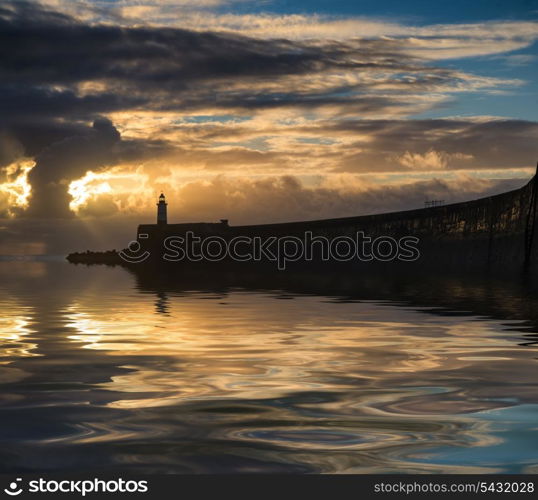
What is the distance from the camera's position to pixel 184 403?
7.07 meters

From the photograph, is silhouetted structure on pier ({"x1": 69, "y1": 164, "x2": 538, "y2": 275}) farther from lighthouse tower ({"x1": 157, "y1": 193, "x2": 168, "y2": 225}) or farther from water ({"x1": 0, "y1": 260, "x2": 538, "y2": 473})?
lighthouse tower ({"x1": 157, "y1": 193, "x2": 168, "y2": 225})

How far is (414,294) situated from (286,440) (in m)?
17.3

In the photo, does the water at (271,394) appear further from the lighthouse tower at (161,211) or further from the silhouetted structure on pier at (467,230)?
the lighthouse tower at (161,211)

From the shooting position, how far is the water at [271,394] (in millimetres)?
5363

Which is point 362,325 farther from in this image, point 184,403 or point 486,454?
point 486,454

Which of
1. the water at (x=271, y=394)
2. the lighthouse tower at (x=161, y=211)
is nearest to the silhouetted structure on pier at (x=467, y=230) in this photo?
the water at (x=271, y=394)

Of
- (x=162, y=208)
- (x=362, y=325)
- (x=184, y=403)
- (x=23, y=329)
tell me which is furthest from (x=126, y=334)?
(x=162, y=208)

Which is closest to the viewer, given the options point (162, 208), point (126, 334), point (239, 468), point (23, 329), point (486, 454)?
point (239, 468)

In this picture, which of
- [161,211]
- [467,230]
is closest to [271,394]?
[467,230]

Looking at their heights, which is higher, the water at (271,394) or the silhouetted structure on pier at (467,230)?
the silhouetted structure on pier at (467,230)

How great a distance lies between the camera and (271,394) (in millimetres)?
7484

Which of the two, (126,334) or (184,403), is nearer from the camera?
(184,403)

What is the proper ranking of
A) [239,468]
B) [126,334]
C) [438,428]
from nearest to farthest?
[239,468], [438,428], [126,334]

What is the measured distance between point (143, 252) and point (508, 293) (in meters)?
58.8
